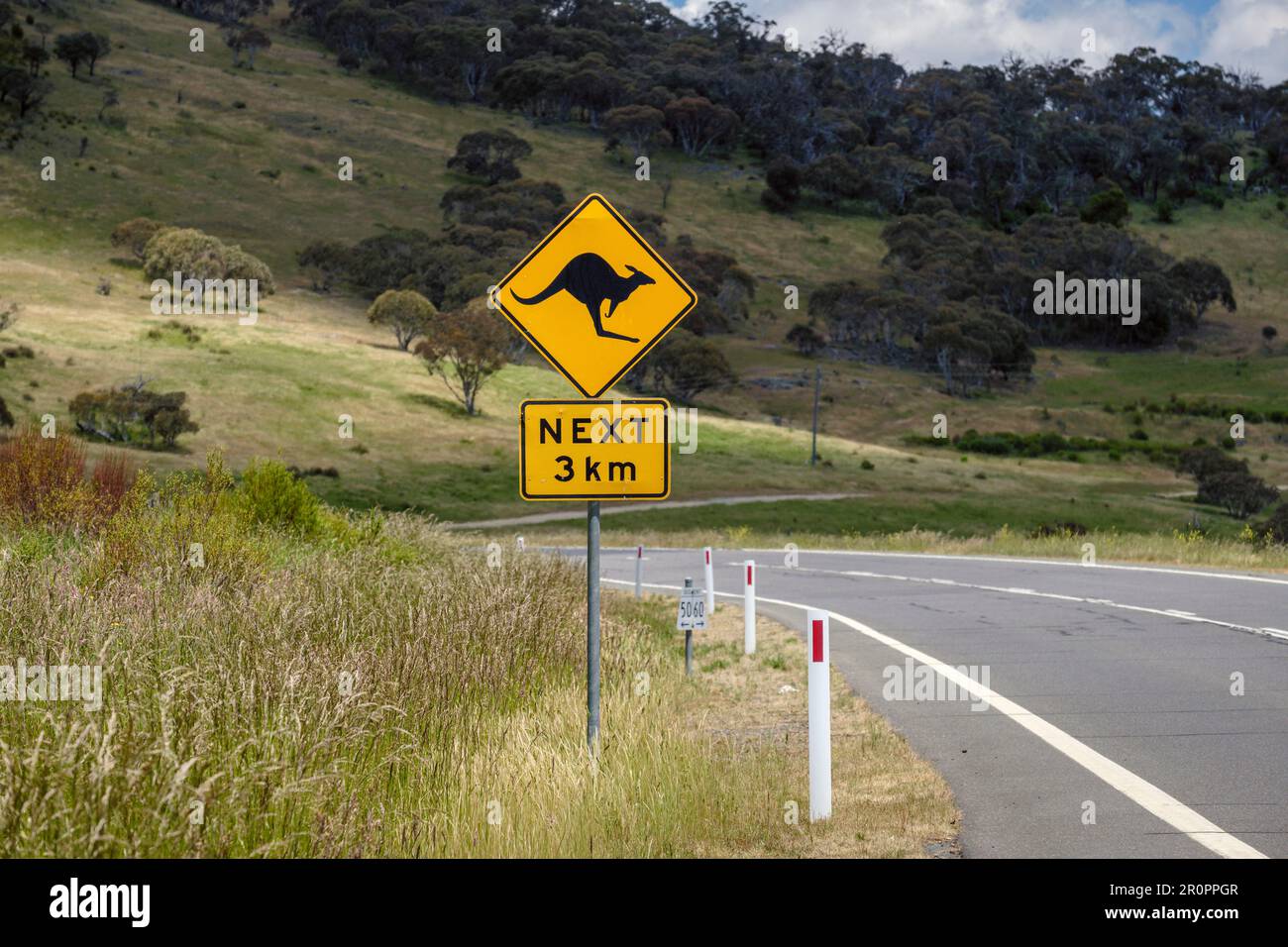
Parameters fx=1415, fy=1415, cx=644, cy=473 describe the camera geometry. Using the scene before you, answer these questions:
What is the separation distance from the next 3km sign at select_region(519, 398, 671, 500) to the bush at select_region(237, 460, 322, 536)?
1196 cm

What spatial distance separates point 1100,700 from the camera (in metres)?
10.7

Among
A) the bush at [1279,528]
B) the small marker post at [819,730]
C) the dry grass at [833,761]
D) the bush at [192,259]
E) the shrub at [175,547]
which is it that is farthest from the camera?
the bush at [192,259]

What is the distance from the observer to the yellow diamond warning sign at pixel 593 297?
8344 mm

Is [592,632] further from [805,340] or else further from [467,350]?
[805,340]

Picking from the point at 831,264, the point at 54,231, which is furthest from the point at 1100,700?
the point at 831,264

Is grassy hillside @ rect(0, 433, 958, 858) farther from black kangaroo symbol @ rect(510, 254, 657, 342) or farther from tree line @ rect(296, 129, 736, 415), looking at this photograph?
tree line @ rect(296, 129, 736, 415)

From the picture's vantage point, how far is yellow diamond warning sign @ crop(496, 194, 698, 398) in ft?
27.4

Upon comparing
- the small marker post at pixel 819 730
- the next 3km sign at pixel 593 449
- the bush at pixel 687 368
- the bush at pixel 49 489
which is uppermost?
the bush at pixel 687 368

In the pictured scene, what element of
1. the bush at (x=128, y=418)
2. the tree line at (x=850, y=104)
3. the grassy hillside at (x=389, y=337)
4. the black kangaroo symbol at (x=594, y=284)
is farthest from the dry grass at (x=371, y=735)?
the tree line at (x=850, y=104)

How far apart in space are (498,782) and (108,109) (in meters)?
121

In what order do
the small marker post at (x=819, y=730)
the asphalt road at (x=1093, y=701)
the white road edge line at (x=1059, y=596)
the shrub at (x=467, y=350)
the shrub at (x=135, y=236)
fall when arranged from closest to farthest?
1. the asphalt road at (x=1093, y=701)
2. the small marker post at (x=819, y=730)
3. the white road edge line at (x=1059, y=596)
4. the shrub at (x=467, y=350)
5. the shrub at (x=135, y=236)

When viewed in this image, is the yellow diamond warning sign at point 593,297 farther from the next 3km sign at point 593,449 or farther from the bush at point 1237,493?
the bush at point 1237,493

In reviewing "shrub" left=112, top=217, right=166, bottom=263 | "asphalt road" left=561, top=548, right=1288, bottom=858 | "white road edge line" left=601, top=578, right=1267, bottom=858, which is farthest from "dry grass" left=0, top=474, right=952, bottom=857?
"shrub" left=112, top=217, right=166, bottom=263

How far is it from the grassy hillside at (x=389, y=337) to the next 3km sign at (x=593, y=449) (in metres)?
30.3
